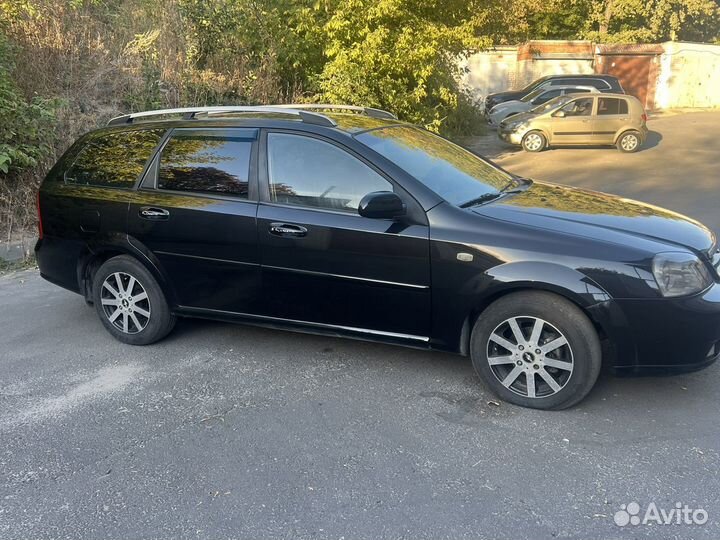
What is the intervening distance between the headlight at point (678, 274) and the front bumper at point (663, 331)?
47mm

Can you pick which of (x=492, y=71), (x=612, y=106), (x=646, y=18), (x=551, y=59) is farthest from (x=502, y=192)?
(x=646, y=18)

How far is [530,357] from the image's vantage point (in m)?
3.56

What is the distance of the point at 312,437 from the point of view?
339cm

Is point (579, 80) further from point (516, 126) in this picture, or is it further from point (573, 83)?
point (516, 126)

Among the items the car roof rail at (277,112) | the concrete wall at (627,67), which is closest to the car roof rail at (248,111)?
the car roof rail at (277,112)

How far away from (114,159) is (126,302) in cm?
112

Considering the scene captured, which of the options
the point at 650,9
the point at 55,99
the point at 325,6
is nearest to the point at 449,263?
the point at 55,99

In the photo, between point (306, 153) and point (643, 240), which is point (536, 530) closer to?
point (643, 240)

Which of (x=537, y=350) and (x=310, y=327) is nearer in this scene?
(x=537, y=350)

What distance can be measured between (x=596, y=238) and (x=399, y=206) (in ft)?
3.69

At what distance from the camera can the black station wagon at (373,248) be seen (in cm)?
341

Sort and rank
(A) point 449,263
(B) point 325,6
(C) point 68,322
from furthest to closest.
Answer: (B) point 325,6 → (C) point 68,322 → (A) point 449,263

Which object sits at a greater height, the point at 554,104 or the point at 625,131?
the point at 554,104

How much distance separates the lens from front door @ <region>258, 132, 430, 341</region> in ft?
12.4
